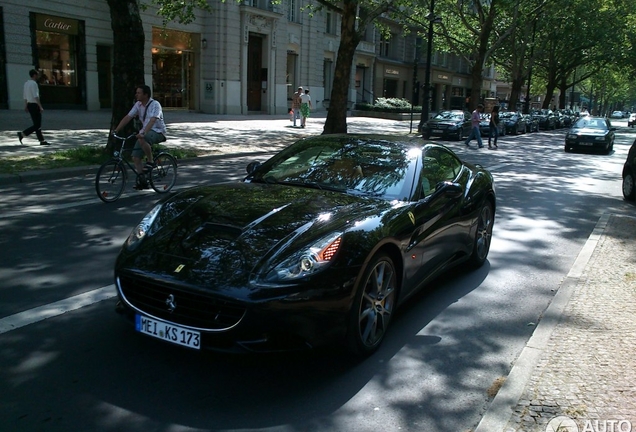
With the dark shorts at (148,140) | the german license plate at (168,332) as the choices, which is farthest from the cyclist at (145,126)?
the german license plate at (168,332)

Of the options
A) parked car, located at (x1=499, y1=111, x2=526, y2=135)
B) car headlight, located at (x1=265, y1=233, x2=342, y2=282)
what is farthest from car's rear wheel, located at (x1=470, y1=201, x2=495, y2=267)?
parked car, located at (x1=499, y1=111, x2=526, y2=135)

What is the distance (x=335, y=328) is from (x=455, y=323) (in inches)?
65.8

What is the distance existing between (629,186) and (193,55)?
26141mm

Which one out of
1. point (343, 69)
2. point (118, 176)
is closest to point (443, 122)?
point (343, 69)

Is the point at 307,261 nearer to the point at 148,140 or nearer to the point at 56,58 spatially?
the point at 148,140

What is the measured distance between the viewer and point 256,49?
1438 inches

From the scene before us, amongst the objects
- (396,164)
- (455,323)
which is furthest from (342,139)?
(455,323)

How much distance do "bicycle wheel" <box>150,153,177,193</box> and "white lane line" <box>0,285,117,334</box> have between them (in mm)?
5372

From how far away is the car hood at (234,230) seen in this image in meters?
3.78

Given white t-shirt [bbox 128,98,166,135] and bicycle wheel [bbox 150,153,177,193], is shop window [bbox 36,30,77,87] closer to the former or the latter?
bicycle wheel [bbox 150,153,177,193]

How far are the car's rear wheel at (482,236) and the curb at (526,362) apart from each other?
0.91 meters

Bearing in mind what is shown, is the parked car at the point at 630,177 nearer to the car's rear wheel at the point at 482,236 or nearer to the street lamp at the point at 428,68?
the car's rear wheel at the point at 482,236

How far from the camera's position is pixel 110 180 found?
959 cm

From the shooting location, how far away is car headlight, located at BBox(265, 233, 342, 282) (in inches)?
146
